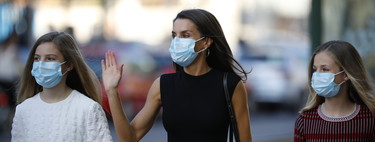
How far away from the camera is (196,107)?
4.42 metres

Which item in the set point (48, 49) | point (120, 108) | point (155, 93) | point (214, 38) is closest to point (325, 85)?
point (214, 38)

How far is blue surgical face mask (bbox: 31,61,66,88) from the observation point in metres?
4.61

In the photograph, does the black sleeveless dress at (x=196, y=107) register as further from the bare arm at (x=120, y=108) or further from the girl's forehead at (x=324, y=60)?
the girl's forehead at (x=324, y=60)

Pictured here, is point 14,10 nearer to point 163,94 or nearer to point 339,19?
point 339,19

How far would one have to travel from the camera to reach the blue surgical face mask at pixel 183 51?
14.6 ft

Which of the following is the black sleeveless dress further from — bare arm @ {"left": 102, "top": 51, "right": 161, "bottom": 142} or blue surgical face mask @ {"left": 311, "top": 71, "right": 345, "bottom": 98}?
blue surgical face mask @ {"left": 311, "top": 71, "right": 345, "bottom": 98}

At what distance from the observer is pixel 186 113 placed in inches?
173

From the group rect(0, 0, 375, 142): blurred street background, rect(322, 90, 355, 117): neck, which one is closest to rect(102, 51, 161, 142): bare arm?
rect(322, 90, 355, 117): neck

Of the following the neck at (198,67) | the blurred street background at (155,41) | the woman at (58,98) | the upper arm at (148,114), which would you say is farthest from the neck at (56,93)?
the blurred street background at (155,41)

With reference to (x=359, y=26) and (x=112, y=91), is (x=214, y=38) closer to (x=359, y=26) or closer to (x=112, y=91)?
(x=112, y=91)

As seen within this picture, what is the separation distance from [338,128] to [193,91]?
2.80ft

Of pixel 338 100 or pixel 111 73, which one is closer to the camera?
pixel 111 73

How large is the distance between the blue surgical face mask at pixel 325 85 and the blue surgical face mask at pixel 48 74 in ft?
4.81

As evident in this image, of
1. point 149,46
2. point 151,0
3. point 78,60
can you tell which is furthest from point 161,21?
point 78,60
